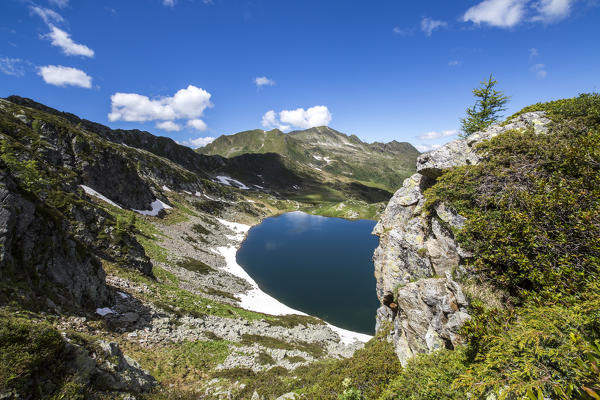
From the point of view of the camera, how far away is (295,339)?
2834 centimetres

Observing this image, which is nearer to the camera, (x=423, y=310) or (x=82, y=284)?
(x=423, y=310)

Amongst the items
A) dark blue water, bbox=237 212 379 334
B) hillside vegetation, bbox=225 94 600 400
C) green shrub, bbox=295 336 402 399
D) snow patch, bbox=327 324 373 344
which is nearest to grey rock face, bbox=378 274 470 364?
hillside vegetation, bbox=225 94 600 400

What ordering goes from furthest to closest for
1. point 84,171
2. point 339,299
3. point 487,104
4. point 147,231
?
1. point 84,171
2. point 147,231
3. point 339,299
4. point 487,104

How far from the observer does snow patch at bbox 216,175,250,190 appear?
180 meters

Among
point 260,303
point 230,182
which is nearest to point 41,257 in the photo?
point 260,303

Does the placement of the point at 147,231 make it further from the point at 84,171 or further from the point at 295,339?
the point at 295,339

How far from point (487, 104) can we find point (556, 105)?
13.5 m

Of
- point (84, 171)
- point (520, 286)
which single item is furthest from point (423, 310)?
point (84, 171)

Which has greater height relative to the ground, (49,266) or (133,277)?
(49,266)

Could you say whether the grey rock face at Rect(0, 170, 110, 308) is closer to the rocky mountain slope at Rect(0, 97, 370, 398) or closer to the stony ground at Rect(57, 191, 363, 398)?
the rocky mountain slope at Rect(0, 97, 370, 398)

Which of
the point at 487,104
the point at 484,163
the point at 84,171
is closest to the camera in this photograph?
the point at 484,163

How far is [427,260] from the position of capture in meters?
14.1

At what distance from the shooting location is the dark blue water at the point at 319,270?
146 feet

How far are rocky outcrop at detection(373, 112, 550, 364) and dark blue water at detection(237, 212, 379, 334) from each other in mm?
18804
